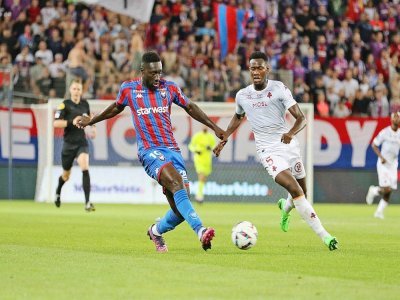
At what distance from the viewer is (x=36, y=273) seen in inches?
392

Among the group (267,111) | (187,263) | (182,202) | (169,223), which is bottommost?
(187,263)

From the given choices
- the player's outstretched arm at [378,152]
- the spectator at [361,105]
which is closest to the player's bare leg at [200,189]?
the spectator at [361,105]

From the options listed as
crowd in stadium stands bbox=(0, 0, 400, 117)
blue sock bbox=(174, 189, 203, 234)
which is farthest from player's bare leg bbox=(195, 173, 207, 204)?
blue sock bbox=(174, 189, 203, 234)

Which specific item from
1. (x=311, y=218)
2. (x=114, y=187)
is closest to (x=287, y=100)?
(x=311, y=218)

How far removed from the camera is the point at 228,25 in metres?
31.2

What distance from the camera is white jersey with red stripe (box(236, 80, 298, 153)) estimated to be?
47.0ft

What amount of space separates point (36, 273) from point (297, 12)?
992 inches

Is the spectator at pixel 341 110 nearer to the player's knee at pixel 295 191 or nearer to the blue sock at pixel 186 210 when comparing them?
the player's knee at pixel 295 191

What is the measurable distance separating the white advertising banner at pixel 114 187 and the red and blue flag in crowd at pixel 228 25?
4465 mm

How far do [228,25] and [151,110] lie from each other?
1863cm

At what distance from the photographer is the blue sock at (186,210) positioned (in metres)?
12.1

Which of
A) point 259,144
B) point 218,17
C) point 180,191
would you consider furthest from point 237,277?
point 218,17

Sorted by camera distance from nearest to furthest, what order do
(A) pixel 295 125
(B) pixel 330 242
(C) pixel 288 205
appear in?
(B) pixel 330 242 < (A) pixel 295 125 < (C) pixel 288 205

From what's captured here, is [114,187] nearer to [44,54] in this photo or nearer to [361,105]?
[44,54]
